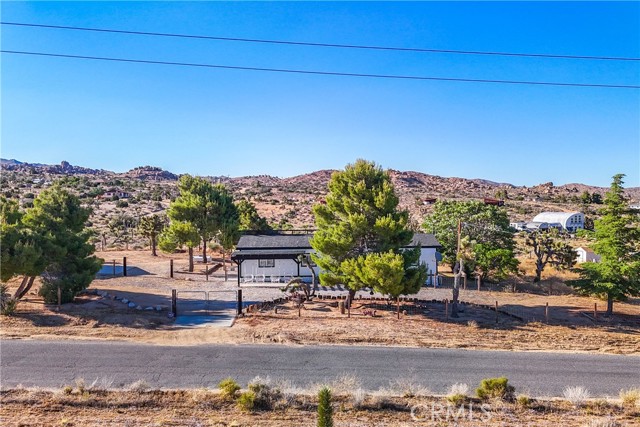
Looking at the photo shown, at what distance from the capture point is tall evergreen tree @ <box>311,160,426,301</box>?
24.0 meters

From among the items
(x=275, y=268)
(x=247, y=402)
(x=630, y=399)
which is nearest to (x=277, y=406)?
(x=247, y=402)

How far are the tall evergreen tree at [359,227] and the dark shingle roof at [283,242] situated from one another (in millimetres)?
9929

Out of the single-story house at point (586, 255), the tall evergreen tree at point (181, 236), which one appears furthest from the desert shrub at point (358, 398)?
the single-story house at point (586, 255)

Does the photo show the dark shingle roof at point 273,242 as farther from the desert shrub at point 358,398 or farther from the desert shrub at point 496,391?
the desert shrub at point 496,391

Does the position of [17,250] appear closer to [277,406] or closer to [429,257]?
[277,406]

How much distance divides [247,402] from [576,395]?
10728mm

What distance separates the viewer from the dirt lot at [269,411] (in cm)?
1180

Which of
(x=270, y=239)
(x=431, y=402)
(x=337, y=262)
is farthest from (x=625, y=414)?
(x=270, y=239)

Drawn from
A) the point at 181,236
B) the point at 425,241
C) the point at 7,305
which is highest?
the point at 181,236

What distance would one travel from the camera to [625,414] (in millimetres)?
12781

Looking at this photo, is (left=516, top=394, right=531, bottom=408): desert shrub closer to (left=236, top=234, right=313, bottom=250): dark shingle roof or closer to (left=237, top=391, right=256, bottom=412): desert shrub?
(left=237, top=391, right=256, bottom=412): desert shrub

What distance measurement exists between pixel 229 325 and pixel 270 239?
15.4m

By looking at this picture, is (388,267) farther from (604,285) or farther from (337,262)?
(604,285)

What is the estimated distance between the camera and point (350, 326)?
72.5 ft
